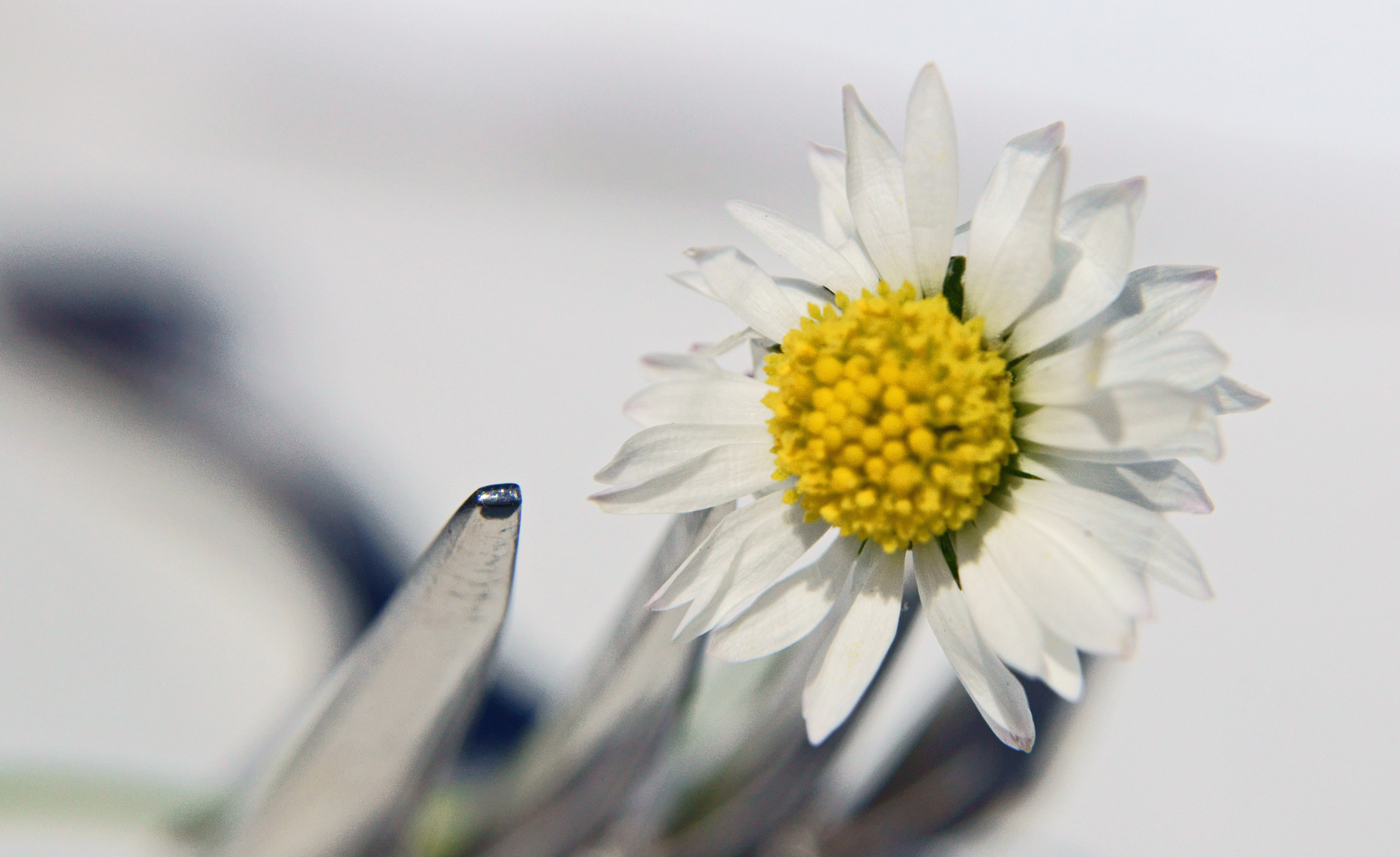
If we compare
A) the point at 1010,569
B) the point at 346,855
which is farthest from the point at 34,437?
the point at 1010,569

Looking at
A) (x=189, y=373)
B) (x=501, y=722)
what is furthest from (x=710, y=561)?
(x=189, y=373)

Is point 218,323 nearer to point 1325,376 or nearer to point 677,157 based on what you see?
point 677,157

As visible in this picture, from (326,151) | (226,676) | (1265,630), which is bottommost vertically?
(1265,630)

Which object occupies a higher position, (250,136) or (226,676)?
(250,136)

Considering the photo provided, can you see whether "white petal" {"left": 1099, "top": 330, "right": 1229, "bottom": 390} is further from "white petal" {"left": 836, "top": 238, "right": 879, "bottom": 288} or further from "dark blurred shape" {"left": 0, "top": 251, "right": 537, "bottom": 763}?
"dark blurred shape" {"left": 0, "top": 251, "right": 537, "bottom": 763}

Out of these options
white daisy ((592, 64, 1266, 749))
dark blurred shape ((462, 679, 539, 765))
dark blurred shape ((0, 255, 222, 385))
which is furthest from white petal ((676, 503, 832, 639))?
dark blurred shape ((0, 255, 222, 385))

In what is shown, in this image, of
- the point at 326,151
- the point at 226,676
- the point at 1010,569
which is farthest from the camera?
the point at 326,151

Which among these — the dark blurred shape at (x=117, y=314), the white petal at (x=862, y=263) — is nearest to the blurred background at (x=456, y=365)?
the dark blurred shape at (x=117, y=314)

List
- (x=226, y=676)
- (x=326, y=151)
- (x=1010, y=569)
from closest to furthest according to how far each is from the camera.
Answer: (x=1010, y=569) < (x=226, y=676) < (x=326, y=151)
